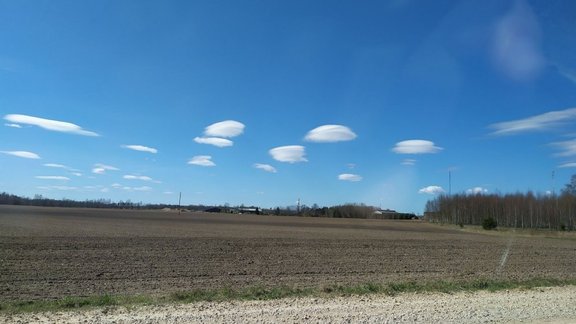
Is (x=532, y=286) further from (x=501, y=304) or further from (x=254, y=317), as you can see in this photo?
(x=254, y=317)

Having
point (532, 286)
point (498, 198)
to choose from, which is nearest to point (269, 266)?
point (532, 286)

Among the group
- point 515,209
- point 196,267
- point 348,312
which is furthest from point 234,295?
point 515,209

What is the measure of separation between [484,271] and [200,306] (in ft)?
61.4

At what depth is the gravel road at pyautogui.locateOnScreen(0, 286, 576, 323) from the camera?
9.80 m

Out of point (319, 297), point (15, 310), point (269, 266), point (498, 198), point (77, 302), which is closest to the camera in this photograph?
point (15, 310)

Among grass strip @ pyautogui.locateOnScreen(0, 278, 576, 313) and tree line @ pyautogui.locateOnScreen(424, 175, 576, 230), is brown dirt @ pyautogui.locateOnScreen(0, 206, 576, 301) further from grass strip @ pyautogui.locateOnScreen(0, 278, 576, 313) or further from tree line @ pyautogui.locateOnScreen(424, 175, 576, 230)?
tree line @ pyautogui.locateOnScreen(424, 175, 576, 230)

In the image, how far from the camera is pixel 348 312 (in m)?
10.7

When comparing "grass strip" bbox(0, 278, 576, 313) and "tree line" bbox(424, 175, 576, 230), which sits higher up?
"tree line" bbox(424, 175, 576, 230)

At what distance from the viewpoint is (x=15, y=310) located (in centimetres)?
1109

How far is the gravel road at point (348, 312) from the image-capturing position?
32.1 ft

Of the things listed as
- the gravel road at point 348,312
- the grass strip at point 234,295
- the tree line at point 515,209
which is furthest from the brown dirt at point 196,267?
the tree line at point 515,209

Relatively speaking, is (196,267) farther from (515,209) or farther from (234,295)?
(515,209)

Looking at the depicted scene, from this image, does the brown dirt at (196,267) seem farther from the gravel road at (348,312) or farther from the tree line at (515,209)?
the tree line at (515,209)

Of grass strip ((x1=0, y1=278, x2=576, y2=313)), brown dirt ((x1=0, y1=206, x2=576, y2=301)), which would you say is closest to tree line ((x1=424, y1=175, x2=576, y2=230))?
brown dirt ((x1=0, y1=206, x2=576, y2=301))
